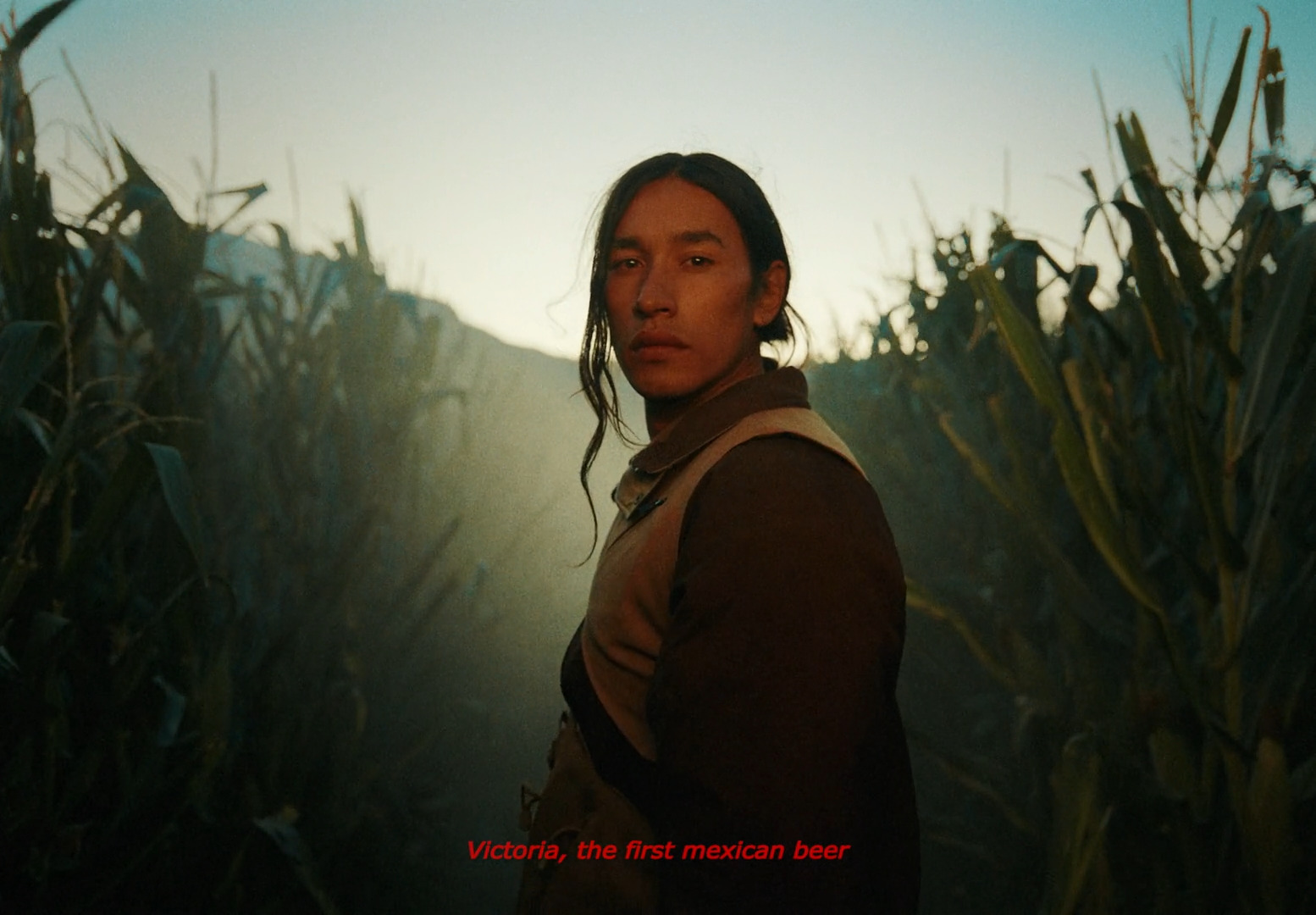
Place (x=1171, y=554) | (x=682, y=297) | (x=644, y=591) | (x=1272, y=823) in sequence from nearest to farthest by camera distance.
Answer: (x=644, y=591) < (x=1272, y=823) < (x=682, y=297) < (x=1171, y=554)

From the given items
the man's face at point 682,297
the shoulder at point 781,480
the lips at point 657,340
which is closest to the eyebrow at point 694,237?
the man's face at point 682,297

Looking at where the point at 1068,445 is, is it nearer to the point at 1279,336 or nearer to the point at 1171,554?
the point at 1279,336

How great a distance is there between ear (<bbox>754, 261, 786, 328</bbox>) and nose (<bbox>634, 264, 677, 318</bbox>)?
15cm

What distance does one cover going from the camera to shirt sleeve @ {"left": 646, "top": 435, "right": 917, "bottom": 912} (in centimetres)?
64

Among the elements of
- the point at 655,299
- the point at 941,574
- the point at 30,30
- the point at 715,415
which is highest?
the point at 30,30

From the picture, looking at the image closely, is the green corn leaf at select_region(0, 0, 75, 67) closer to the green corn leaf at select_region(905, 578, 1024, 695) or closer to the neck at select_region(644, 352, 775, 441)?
the neck at select_region(644, 352, 775, 441)

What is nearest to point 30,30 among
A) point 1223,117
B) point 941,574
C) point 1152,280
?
point 1152,280

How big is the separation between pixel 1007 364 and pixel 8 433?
1817 millimetres

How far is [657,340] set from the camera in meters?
1.06

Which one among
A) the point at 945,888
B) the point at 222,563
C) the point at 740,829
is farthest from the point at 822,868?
the point at 945,888

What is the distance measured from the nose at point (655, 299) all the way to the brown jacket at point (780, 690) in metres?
0.33

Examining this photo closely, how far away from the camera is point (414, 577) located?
2.43m

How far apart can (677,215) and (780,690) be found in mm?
673

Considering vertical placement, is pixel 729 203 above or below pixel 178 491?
above
